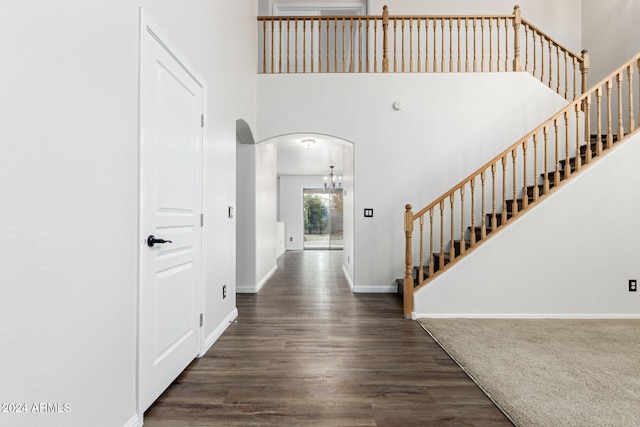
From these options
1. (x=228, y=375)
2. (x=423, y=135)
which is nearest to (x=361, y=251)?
(x=423, y=135)

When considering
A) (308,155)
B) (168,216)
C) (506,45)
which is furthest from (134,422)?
(308,155)

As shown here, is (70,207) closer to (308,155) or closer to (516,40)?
(516,40)

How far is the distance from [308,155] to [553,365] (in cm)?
667

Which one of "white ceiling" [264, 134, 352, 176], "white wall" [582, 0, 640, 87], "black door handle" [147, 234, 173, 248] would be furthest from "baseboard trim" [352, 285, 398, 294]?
"white wall" [582, 0, 640, 87]

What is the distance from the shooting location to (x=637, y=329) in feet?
10.7

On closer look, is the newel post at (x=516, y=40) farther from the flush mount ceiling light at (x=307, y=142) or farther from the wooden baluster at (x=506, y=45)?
the flush mount ceiling light at (x=307, y=142)

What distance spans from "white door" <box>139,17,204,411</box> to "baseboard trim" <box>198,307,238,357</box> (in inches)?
5.7

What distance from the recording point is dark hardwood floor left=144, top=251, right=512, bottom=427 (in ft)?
6.17

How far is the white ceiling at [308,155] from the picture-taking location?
6637mm

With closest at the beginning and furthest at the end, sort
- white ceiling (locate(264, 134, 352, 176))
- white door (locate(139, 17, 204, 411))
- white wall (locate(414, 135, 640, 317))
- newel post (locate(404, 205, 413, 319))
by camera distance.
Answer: white door (locate(139, 17, 204, 411)), white wall (locate(414, 135, 640, 317)), newel post (locate(404, 205, 413, 319)), white ceiling (locate(264, 134, 352, 176))

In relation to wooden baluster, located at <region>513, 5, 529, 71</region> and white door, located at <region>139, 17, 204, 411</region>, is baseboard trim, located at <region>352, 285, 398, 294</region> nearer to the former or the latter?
white door, located at <region>139, 17, 204, 411</region>

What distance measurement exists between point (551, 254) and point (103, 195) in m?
4.04

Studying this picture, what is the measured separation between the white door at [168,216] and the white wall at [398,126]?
97.6 inches

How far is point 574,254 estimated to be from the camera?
12.0ft
